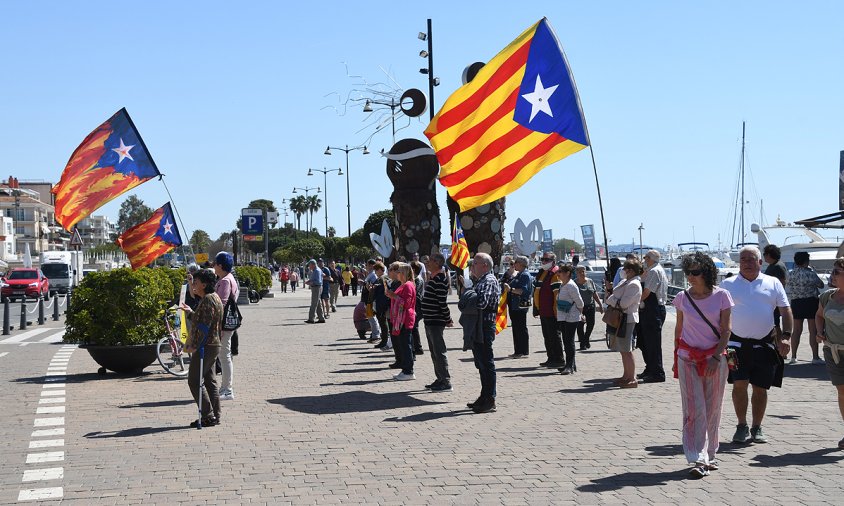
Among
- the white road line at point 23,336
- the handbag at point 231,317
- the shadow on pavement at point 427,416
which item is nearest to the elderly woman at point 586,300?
the shadow on pavement at point 427,416

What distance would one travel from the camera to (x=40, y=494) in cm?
710

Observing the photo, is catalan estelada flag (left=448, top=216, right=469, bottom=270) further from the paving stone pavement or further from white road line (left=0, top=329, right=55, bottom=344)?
the paving stone pavement

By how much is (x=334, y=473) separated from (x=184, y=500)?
123 centimetres

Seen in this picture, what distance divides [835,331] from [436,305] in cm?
482

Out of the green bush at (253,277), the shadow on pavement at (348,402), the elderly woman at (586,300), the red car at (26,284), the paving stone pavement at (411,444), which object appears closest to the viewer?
the paving stone pavement at (411,444)

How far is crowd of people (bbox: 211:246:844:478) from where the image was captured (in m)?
7.52

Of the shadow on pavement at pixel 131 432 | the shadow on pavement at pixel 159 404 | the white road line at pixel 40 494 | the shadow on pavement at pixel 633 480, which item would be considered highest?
the shadow on pavement at pixel 159 404

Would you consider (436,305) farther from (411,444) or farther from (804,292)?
(804,292)

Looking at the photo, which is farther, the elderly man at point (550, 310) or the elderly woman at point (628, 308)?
the elderly man at point (550, 310)

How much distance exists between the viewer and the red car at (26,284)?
4725 cm

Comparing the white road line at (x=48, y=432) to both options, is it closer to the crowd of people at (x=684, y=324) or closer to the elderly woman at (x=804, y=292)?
the crowd of people at (x=684, y=324)

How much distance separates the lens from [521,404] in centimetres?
1111

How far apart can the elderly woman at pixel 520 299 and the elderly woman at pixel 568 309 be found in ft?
4.61

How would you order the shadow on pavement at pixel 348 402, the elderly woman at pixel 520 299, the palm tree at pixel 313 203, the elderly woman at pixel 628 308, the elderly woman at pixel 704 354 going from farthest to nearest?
the palm tree at pixel 313 203 < the elderly woman at pixel 520 299 < the elderly woman at pixel 628 308 < the shadow on pavement at pixel 348 402 < the elderly woman at pixel 704 354
